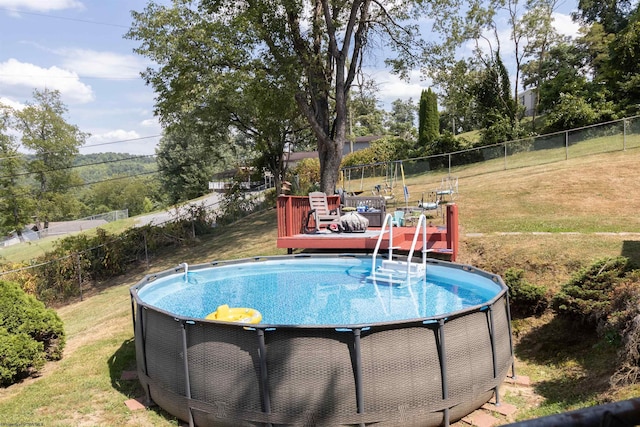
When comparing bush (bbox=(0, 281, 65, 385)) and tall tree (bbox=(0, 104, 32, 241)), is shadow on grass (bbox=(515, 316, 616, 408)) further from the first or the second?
tall tree (bbox=(0, 104, 32, 241))

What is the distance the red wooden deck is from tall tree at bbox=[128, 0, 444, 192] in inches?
144

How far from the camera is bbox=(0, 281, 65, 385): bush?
6332 mm

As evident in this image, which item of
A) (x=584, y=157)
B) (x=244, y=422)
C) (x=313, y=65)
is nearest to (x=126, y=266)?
(x=313, y=65)

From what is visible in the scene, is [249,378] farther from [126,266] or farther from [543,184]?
[543,184]

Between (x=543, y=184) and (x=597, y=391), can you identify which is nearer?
(x=597, y=391)

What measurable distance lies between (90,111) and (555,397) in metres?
48.9

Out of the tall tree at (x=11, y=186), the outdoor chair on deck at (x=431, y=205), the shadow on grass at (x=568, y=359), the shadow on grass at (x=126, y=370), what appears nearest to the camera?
the shadow on grass at (x=568, y=359)

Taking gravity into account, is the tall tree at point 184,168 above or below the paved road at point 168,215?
above

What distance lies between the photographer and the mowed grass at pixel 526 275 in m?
5.33

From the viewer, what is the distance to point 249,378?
4.58m

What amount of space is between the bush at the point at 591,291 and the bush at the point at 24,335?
7.86m

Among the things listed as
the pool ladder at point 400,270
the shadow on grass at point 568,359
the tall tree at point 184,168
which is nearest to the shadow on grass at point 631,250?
the shadow on grass at point 568,359

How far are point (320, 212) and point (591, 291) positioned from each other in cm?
719

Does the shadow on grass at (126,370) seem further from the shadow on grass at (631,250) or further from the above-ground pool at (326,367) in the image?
the shadow on grass at (631,250)
